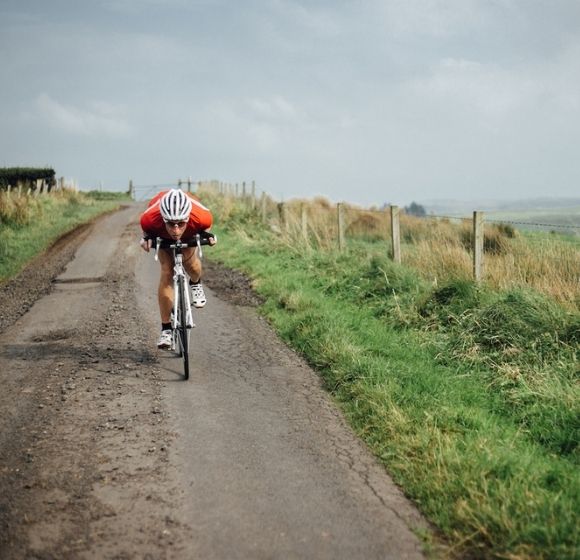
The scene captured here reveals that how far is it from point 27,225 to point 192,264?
15361 mm

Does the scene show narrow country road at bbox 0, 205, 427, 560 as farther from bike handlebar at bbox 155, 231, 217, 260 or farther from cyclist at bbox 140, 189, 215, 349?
bike handlebar at bbox 155, 231, 217, 260

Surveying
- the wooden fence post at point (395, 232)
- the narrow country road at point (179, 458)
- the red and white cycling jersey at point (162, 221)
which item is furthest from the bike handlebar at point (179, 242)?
the wooden fence post at point (395, 232)

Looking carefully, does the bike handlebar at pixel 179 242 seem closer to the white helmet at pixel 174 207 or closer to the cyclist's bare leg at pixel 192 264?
the cyclist's bare leg at pixel 192 264

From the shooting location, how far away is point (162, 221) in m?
6.90

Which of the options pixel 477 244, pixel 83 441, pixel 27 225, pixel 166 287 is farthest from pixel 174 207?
pixel 27 225

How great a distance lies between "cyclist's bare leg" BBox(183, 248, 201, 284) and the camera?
7199mm

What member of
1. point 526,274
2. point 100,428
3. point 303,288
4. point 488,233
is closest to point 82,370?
point 100,428

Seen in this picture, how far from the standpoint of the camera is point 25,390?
6.31 meters

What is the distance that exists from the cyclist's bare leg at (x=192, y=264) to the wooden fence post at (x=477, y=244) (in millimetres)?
4208

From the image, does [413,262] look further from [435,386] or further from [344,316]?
[435,386]

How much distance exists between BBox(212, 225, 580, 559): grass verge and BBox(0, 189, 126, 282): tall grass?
787 centimetres

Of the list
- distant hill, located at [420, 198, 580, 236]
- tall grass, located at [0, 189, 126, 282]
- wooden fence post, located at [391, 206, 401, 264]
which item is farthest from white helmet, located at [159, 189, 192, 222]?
tall grass, located at [0, 189, 126, 282]

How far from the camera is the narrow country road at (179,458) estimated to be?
372 cm

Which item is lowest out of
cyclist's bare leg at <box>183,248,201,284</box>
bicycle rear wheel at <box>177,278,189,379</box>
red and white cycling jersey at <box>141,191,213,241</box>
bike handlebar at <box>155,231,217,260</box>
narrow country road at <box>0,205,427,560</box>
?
narrow country road at <box>0,205,427,560</box>
